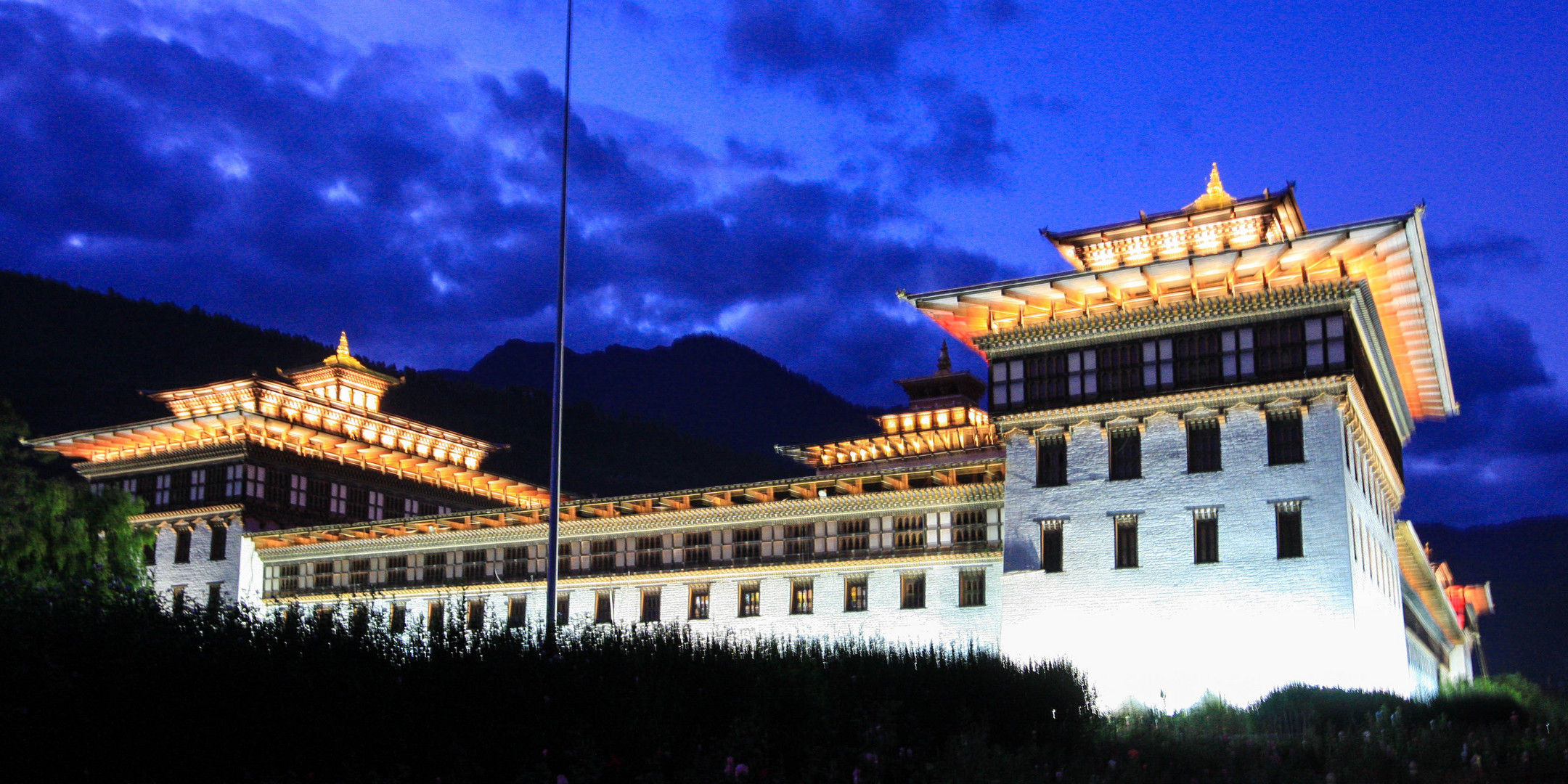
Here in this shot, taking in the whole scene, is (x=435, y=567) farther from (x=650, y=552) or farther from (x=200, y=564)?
(x=200, y=564)

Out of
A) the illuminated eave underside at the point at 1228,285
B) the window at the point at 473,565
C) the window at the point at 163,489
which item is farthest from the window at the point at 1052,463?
the window at the point at 163,489

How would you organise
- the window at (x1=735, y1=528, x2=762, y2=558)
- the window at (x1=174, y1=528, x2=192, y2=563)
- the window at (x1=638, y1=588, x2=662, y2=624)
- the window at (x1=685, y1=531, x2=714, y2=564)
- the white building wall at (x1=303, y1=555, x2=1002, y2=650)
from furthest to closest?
the window at (x1=174, y1=528, x2=192, y2=563)
the window at (x1=638, y1=588, x2=662, y2=624)
the window at (x1=685, y1=531, x2=714, y2=564)
the window at (x1=735, y1=528, x2=762, y2=558)
the white building wall at (x1=303, y1=555, x2=1002, y2=650)

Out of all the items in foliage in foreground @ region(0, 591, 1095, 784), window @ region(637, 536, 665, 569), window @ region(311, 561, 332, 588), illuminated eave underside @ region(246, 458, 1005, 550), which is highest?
illuminated eave underside @ region(246, 458, 1005, 550)

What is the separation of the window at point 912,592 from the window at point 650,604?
10.7 metres

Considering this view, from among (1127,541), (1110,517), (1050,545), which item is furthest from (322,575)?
(1127,541)

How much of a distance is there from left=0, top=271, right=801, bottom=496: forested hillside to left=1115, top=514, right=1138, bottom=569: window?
8789 cm

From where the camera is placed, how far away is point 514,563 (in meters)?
56.2

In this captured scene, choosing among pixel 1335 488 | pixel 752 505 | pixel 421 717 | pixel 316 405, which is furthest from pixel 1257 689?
pixel 316 405

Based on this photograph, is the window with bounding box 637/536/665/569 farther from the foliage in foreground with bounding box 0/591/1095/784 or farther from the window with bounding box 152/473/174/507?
the foliage in foreground with bounding box 0/591/1095/784

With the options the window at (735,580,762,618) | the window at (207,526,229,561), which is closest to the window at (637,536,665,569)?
the window at (735,580,762,618)

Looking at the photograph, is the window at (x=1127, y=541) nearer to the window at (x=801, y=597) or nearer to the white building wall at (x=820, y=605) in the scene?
the white building wall at (x=820, y=605)

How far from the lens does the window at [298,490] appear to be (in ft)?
211

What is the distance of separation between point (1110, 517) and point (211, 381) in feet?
318

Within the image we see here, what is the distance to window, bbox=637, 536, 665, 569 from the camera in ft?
174
